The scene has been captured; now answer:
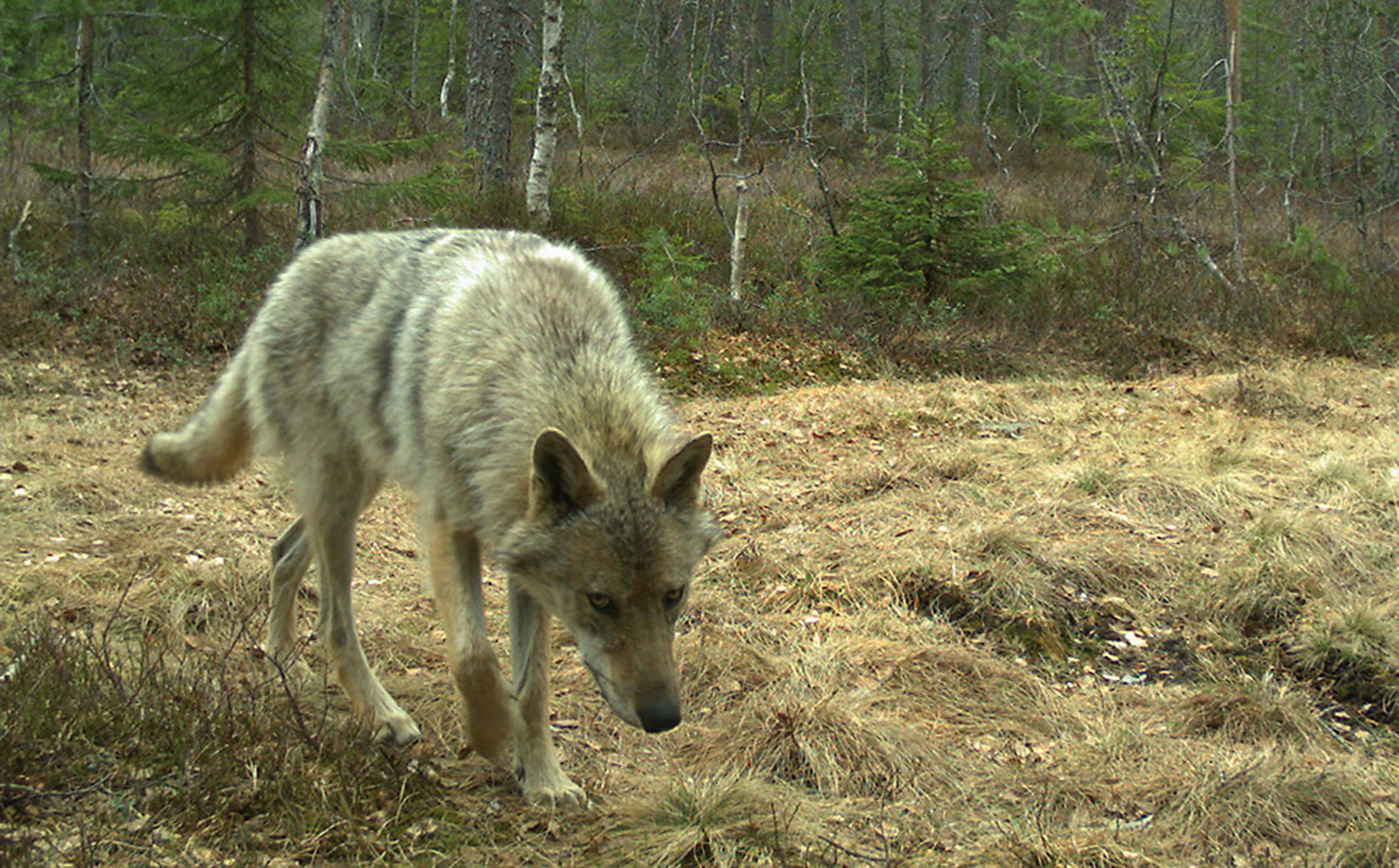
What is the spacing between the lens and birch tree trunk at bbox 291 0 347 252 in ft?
33.8

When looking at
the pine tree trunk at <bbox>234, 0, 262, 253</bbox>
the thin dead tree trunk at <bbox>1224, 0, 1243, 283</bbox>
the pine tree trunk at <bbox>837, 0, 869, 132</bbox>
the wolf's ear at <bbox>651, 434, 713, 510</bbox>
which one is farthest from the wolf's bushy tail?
the pine tree trunk at <bbox>837, 0, 869, 132</bbox>

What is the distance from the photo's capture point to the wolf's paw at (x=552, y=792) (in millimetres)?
3701

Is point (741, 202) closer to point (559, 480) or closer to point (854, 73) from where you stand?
point (559, 480)

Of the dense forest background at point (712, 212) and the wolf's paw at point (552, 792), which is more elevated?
the dense forest background at point (712, 212)

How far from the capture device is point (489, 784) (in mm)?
3830

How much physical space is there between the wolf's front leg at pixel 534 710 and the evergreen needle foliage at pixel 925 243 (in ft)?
29.1

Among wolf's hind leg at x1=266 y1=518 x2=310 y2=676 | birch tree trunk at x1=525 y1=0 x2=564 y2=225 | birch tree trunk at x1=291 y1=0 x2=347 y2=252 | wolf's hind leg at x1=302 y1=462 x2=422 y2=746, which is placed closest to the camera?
wolf's hind leg at x1=302 y1=462 x2=422 y2=746

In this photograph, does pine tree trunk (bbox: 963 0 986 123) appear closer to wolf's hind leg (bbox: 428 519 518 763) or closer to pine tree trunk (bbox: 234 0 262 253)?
pine tree trunk (bbox: 234 0 262 253)

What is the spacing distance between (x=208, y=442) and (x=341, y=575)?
0.93m

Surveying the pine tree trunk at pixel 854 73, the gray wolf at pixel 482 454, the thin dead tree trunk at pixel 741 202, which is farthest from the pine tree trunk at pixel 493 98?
the pine tree trunk at pixel 854 73

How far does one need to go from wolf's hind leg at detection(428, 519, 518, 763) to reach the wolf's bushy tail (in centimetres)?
145

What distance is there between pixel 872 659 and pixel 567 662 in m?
1.41

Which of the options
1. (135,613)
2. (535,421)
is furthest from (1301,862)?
(135,613)

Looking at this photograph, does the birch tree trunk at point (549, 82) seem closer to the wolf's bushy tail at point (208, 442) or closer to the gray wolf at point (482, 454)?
the gray wolf at point (482, 454)
